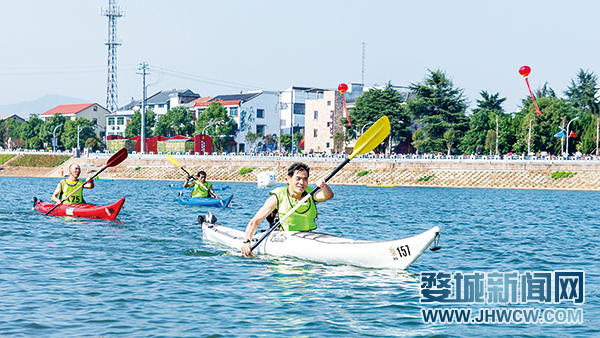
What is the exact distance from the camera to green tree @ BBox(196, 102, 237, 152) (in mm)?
91062

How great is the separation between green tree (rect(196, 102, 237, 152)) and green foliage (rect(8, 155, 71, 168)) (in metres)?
18.6

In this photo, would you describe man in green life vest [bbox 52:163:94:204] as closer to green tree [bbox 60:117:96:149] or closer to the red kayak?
the red kayak

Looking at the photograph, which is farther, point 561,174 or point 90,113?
point 90,113

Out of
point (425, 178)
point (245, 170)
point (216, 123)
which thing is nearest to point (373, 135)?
point (425, 178)

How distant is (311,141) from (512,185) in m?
40.6

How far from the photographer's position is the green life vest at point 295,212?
42.8 ft

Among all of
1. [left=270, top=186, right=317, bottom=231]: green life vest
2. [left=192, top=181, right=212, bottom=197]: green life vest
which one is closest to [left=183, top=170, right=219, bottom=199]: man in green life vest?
[left=192, top=181, right=212, bottom=197]: green life vest

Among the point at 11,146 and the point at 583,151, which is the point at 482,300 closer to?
the point at 583,151

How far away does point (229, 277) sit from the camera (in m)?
12.2

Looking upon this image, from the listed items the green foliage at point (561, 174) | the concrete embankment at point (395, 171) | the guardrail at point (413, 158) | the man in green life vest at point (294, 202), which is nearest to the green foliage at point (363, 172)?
the concrete embankment at point (395, 171)

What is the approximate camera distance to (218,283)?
1162 centimetres

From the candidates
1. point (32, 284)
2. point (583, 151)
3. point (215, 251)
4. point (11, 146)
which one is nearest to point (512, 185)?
point (583, 151)

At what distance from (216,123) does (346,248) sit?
8045 centimetres

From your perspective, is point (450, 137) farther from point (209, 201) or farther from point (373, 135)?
point (373, 135)
